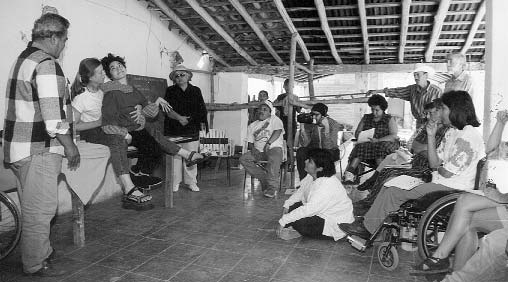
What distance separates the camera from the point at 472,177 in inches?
118

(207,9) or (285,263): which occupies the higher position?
(207,9)

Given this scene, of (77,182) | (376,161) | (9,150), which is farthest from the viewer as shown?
(376,161)

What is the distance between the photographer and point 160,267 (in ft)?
10.2

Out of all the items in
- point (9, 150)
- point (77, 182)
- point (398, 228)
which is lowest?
point (398, 228)

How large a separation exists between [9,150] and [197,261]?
1.62 metres

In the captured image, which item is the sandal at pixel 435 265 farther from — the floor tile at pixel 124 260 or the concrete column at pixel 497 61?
the floor tile at pixel 124 260

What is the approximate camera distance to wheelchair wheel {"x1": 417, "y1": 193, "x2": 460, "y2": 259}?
278cm

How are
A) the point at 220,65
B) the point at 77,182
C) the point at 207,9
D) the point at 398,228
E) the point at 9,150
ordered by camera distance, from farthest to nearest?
the point at 220,65 → the point at 207,9 → the point at 77,182 → the point at 398,228 → the point at 9,150

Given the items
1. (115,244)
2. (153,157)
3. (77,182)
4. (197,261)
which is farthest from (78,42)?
(197,261)

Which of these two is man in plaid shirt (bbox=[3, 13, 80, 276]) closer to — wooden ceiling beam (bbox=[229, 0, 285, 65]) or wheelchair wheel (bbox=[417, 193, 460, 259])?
wheelchair wheel (bbox=[417, 193, 460, 259])

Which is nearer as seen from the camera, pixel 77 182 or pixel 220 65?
pixel 77 182

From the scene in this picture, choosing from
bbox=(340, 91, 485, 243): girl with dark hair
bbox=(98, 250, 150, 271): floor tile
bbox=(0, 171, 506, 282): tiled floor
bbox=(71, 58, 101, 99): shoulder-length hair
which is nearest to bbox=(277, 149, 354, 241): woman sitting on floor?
bbox=(0, 171, 506, 282): tiled floor

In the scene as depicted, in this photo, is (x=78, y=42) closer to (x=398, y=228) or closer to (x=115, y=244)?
(x=115, y=244)

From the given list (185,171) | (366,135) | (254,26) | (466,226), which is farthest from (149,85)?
(466,226)
